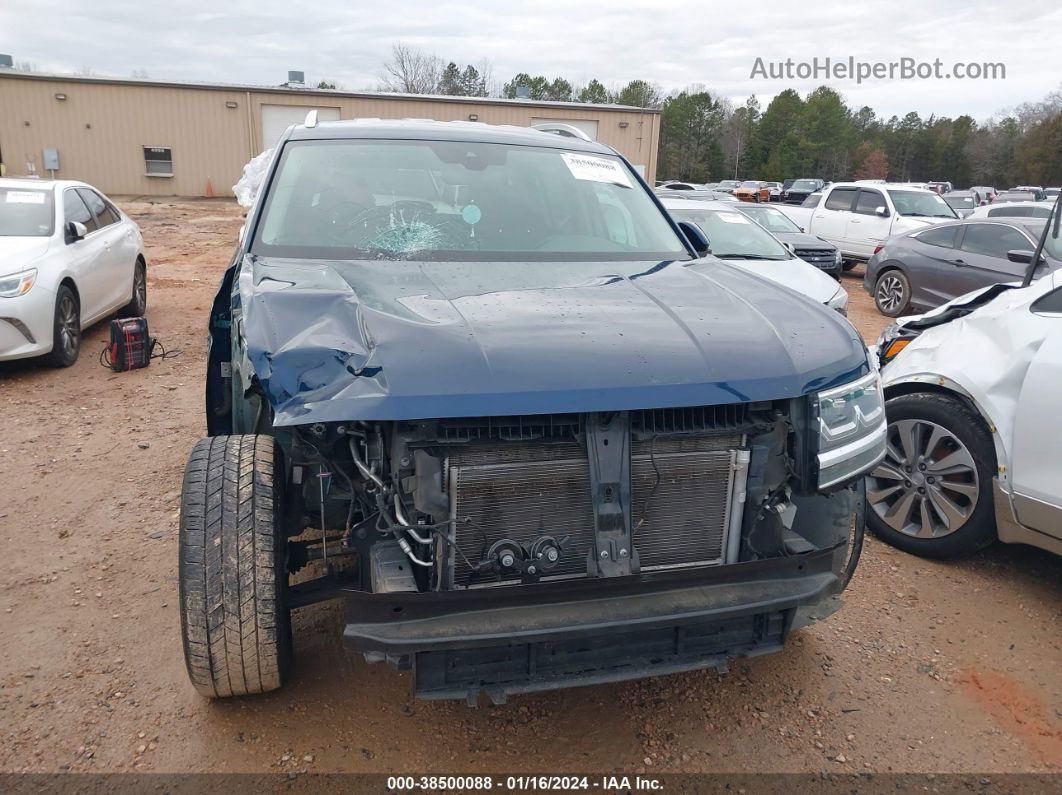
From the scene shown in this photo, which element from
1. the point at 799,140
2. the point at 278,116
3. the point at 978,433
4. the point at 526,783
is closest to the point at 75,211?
the point at 526,783

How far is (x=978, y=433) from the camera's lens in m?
3.65

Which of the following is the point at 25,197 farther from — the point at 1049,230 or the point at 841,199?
the point at 841,199

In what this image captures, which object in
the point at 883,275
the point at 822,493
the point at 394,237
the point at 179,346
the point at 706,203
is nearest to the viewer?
the point at 822,493

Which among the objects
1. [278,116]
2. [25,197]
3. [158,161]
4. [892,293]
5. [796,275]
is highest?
[278,116]

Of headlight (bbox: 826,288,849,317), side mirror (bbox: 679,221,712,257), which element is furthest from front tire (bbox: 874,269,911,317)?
side mirror (bbox: 679,221,712,257)

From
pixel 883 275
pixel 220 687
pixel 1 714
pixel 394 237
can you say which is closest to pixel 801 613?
pixel 220 687

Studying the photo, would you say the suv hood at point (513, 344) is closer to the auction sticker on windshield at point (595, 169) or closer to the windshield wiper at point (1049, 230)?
the auction sticker on windshield at point (595, 169)

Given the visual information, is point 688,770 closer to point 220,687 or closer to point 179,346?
point 220,687

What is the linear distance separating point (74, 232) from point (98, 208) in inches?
50.9

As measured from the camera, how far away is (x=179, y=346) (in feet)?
26.1

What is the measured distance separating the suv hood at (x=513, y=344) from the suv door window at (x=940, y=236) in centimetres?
993

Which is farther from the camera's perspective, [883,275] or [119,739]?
[883,275]

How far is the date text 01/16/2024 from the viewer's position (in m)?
2.42

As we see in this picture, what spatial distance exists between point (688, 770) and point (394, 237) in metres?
2.30
